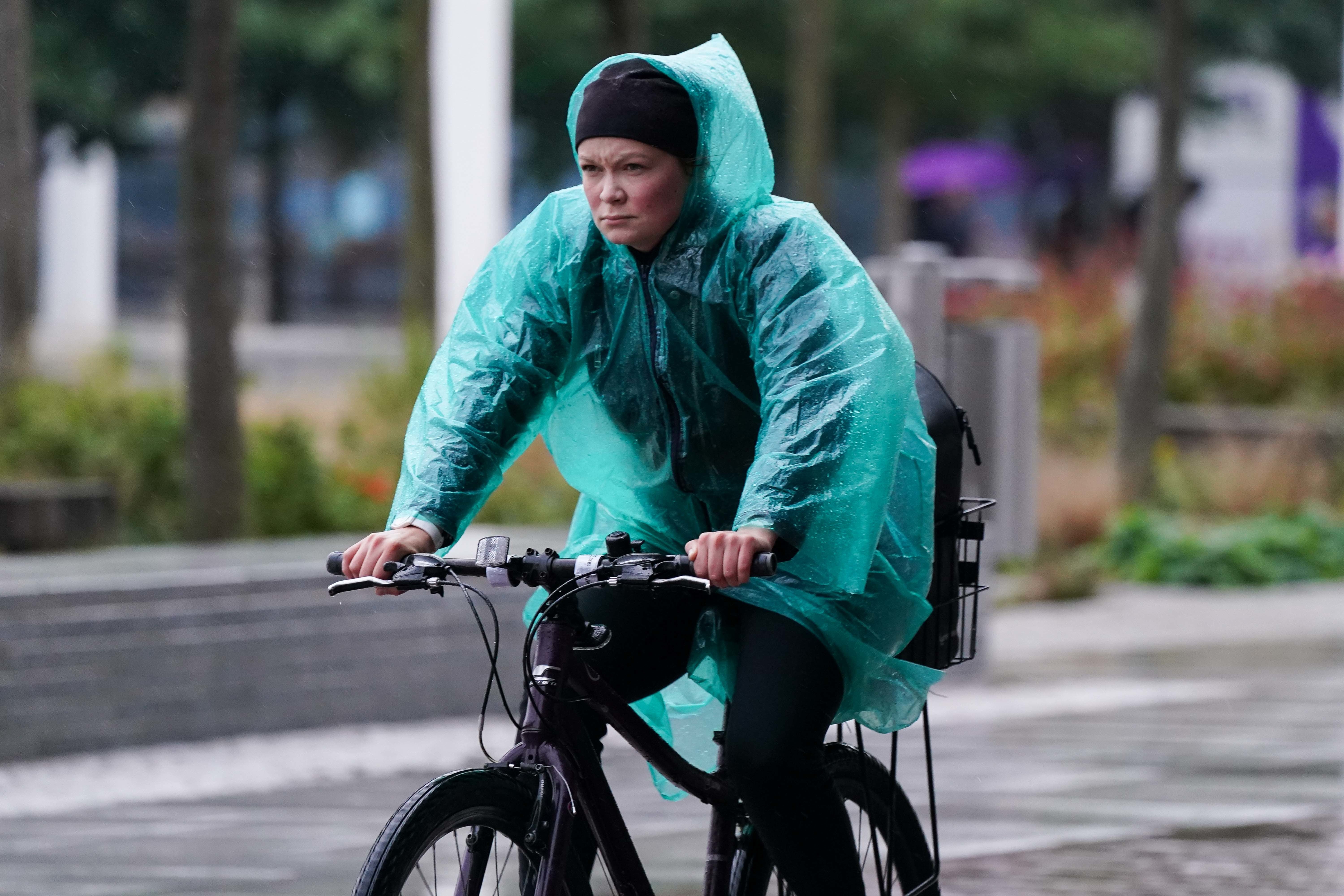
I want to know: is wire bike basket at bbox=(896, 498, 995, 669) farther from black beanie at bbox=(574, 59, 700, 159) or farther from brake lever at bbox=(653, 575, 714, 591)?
black beanie at bbox=(574, 59, 700, 159)

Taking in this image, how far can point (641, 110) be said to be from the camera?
135 inches

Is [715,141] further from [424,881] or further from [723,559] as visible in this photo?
[424,881]

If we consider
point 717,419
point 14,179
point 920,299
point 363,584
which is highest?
point 14,179

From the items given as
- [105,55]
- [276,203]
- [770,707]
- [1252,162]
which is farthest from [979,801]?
[1252,162]

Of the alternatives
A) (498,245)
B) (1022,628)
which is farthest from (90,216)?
(498,245)

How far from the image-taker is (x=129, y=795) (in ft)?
22.1

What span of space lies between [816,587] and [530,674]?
522 mm

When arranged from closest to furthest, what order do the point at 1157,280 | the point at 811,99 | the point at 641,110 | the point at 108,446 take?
the point at 641,110 < the point at 108,446 < the point at 1157,280 < the point at 811,99

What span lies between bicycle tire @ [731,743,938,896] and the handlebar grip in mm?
666

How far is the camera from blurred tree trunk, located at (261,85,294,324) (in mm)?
37562

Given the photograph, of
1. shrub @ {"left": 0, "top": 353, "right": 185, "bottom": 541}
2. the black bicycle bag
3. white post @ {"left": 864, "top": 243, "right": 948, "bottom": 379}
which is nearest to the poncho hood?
the black bicycle bag

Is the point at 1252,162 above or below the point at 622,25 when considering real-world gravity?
above

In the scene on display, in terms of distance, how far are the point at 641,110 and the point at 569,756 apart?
3.26 feet

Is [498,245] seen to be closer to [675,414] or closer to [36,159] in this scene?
[675,414]
